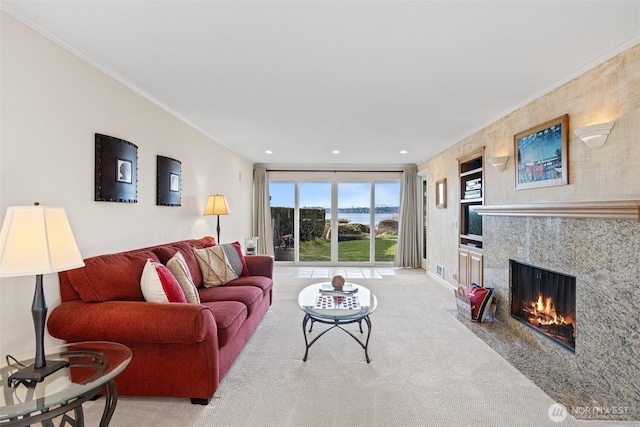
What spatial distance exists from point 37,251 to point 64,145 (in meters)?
1.09

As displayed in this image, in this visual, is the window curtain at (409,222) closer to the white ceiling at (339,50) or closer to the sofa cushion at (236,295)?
the white ceiling at (339,50)

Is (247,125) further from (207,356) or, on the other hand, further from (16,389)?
(16,389)

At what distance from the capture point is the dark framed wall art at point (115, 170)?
248 centimetres

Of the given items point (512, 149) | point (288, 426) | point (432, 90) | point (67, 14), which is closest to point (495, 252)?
point (512, 149)

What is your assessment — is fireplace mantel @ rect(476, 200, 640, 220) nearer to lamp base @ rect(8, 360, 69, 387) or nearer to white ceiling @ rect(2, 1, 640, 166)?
white ceiling @ rect(2, 1, 640, 166)

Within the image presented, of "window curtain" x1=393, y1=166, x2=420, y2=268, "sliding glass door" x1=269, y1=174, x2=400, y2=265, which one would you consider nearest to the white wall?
"sliding glass door" x1=269, y1=174, x2=400, y2=265

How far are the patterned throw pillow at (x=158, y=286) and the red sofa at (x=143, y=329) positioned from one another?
0.35ft

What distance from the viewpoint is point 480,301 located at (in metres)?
3.69

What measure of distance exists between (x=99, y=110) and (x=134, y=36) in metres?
0.76

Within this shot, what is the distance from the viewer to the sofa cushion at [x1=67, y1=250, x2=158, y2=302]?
2156mm

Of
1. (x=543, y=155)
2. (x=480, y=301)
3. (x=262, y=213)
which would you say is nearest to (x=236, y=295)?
(x=480, y=301)

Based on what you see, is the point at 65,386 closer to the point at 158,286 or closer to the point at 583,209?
the point at 158,286

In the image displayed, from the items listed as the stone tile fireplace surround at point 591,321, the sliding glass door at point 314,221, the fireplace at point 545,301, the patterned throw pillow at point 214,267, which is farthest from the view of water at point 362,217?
the stone tile fireplace surround at point 591,321

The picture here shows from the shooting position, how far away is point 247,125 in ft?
13.7
